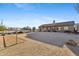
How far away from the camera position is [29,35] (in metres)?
1.91

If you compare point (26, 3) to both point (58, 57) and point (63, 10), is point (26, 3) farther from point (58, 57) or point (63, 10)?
point (58, 57)

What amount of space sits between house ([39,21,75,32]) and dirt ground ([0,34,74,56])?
193 mm

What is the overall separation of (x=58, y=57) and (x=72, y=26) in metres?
0.42

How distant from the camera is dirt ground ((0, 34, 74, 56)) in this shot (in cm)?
175

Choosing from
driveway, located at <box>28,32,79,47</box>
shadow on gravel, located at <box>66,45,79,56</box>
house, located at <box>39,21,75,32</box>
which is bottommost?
shadow on gravel, located at <box>66,45,79,56</box>

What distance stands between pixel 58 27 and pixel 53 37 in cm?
14

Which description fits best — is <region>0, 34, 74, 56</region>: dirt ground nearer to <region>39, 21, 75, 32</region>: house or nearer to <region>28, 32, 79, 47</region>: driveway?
<region>28, 32, 79, 47</region>: driveway

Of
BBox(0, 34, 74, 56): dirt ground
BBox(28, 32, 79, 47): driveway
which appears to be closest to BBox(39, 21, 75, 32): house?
BBox(28, 32, 79, 47): driveway

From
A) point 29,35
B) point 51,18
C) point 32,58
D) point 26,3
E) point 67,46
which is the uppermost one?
point 26,3

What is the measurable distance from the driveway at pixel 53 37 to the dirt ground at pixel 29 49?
6 cm

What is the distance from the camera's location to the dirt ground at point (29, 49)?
1751 mm

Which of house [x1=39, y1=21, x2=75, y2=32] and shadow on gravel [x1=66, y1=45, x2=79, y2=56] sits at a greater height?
house [x1=39, y1=21, x2=75, y2=32]

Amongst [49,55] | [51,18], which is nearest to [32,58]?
[49,55]

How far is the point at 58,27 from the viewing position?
1.88m
